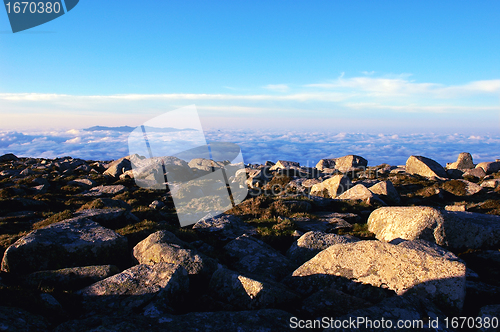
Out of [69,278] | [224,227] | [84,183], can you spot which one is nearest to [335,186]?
[224,227]

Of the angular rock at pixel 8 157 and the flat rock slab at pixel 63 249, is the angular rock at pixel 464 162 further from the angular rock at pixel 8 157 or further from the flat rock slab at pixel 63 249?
the angular rock at pixel 8 157

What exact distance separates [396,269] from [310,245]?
3.78 meters

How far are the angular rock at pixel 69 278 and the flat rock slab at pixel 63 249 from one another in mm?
955

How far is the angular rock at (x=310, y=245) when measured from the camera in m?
9.30

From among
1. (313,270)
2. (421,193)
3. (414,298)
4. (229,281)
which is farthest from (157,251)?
(421,193)

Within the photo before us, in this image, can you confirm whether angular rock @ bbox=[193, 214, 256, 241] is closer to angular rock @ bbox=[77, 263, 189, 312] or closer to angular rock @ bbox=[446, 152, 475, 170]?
angular rock @ bbox=[77, 263, 189, 312]

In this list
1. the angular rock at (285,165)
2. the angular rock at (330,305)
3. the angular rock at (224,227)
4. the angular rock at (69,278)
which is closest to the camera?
the angular rock at (330,305)

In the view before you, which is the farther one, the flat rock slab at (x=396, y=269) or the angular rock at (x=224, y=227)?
the angular rock at (x=224, y=227)

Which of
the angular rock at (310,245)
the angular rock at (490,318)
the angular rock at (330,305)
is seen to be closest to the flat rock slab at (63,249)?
the angular rock at (310,245)

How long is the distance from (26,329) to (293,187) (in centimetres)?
2568

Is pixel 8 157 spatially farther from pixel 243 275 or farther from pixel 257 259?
pixel 243 275

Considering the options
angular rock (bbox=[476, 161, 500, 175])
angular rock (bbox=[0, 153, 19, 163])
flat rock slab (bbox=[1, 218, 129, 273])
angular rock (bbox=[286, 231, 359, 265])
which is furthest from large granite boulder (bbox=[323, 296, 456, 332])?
angular rock (bbox=[0, 153, 19, 163])

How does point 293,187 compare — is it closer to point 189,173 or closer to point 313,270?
point 189,173

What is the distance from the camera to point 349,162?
46.8 m
